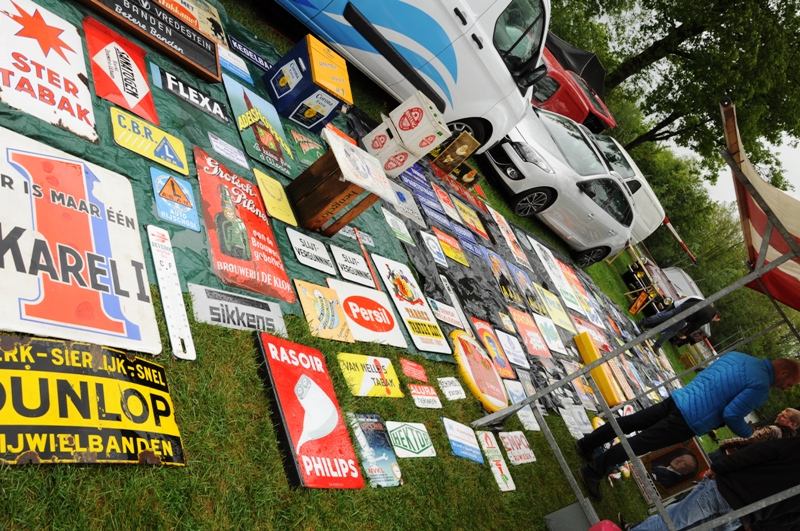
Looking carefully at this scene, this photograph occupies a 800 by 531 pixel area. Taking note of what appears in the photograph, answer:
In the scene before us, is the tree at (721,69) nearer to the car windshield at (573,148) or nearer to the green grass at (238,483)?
the car windshield at (573,148)

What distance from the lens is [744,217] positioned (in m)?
3.65

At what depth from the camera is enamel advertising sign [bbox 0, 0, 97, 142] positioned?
8.19 ft

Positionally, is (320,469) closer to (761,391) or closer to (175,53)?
(175,53)

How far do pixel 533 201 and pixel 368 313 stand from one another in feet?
18.4

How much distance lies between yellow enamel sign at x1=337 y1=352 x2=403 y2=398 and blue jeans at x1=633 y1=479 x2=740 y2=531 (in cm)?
212

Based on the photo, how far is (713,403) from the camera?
406 centimetres

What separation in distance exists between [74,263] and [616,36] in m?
18.4

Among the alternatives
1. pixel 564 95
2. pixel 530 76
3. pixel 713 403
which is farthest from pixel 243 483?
pixel 564 95

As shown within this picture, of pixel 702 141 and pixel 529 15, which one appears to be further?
pixel 702 141

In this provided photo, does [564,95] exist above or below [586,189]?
above

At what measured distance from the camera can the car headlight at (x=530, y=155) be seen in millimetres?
8125

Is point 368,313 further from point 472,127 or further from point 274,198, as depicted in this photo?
point 472,127

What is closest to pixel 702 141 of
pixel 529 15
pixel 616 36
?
pixel 616 36

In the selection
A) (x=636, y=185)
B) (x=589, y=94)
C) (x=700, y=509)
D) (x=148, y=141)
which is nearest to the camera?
(x=148, y=141)
